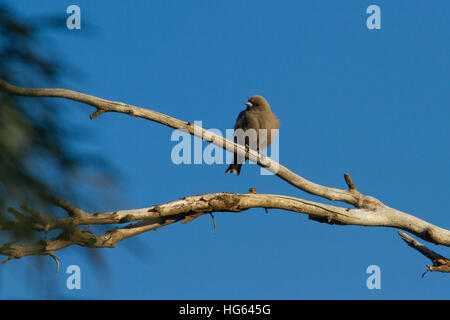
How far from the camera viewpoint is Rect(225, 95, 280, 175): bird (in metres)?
7.34

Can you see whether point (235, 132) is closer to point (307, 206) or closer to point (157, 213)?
point (307, 206)

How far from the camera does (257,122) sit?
290 inches

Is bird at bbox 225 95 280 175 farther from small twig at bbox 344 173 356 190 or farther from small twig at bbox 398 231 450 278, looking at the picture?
small twig at bbox 398 231 450 278

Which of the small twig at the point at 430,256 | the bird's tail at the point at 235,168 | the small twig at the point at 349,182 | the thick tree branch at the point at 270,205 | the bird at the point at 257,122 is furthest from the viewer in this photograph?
the bird at the point at 257,122

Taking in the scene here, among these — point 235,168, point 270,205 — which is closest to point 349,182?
point 270,205

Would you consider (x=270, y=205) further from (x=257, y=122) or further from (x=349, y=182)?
(x=257, y=122)

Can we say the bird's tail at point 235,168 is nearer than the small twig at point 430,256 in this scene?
No

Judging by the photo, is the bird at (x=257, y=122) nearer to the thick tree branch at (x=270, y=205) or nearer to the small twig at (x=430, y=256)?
the thick tree branch at (x=270, y=205)

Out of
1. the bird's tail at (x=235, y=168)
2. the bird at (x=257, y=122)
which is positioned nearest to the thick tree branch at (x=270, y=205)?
the bird's tail at (x=235, y=168)

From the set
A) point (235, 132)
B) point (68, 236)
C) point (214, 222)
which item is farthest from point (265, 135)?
point (68, 236)

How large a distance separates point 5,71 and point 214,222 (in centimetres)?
350

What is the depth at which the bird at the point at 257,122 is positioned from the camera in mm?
7340

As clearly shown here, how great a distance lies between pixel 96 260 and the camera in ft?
2.81

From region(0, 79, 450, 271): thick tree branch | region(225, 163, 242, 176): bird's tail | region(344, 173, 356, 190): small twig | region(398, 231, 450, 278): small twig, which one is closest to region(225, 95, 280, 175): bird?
region(225, 163, 242, 176): bird's tail
